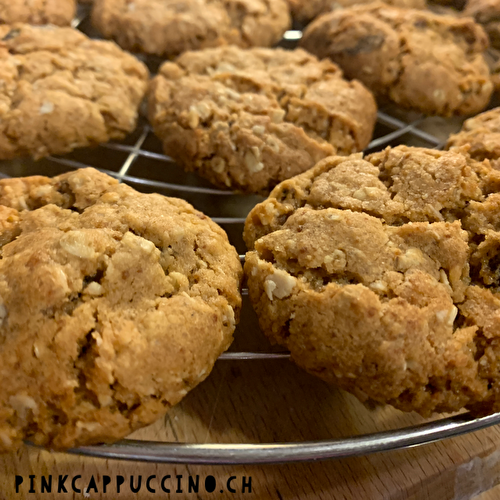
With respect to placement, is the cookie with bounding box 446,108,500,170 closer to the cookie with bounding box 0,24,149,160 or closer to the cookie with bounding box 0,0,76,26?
the cookie with bounding box 0,24,149,160

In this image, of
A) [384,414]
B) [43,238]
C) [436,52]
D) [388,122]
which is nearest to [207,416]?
[384,414]

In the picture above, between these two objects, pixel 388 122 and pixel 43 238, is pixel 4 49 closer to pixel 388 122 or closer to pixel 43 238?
pixel 43 238

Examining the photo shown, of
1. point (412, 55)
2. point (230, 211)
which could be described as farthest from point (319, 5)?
point (230, 211)

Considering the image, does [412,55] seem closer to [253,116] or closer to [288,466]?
[253,116]

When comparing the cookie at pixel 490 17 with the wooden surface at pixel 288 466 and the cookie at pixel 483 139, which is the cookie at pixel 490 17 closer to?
the cookie at pixel 483 139

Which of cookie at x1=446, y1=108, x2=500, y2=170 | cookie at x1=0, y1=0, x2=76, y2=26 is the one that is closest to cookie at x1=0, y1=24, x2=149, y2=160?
cookie at x1=0, y1=0, x2=76, y2=26

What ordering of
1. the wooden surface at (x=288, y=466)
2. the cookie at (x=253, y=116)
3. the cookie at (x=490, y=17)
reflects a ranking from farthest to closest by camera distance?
the cookie at (x=490, y=17) < the cookie at (x=253, y=116) < the wooden surface at (x=288, y=466)

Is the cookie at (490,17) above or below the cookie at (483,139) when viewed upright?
above

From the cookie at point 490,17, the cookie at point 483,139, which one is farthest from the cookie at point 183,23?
the cookie at point 483,139
